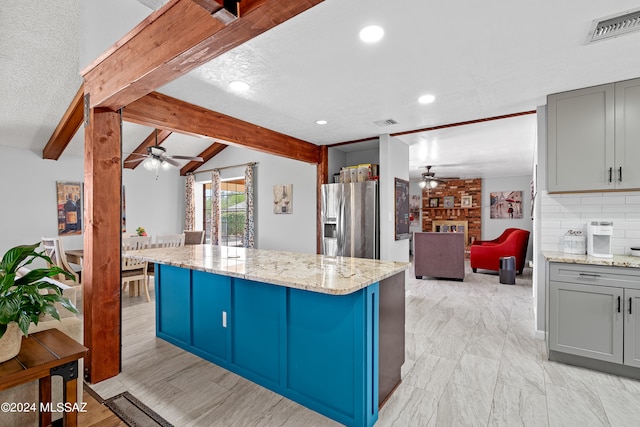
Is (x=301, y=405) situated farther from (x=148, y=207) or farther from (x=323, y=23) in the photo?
(x=148, y=207)

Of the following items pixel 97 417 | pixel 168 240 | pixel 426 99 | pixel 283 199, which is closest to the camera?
pixel 97 417

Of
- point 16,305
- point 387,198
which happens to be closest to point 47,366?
point 16,305

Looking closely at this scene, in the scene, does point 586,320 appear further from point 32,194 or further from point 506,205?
point 32,194

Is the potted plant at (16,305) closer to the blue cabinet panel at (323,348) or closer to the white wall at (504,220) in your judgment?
the blue cabinet panel at (323,348)

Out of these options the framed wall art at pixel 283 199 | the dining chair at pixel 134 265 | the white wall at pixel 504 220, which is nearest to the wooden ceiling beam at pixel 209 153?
the framed wall art at pixel 283 199

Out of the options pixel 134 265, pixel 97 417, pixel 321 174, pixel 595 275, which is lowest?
pixel 97 417

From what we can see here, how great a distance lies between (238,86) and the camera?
2877mm

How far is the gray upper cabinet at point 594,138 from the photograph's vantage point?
2.62m

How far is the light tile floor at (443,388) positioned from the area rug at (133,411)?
51 millimetres

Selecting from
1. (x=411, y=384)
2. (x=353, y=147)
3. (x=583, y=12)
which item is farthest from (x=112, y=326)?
(x=353, y=147)

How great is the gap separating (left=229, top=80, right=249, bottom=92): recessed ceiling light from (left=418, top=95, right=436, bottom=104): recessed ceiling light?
5.69 feet

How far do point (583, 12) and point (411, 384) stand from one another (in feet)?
8.66

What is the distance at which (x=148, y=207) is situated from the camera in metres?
7.38

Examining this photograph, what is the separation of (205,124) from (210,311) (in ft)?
6.88
